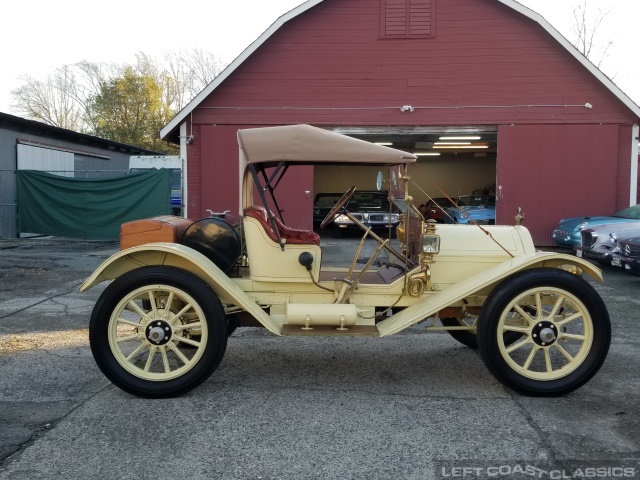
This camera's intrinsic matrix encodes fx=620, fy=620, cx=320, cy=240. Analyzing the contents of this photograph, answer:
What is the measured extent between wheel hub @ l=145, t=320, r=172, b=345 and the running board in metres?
0.85

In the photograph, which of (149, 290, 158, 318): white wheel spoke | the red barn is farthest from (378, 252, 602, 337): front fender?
the red barn

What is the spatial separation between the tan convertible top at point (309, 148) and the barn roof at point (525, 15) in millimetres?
10602

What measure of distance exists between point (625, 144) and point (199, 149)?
10479 mm

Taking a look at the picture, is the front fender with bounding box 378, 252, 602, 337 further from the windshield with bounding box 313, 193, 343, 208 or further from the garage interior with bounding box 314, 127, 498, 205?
the garage interior with bounding box 314, 127, 498, 205

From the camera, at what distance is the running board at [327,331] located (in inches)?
180

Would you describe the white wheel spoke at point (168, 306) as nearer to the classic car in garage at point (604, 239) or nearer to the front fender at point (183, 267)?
the front fender at point (183, 267)

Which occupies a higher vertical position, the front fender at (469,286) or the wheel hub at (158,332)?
the front fender at (469,286)

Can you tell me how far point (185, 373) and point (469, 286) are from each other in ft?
7.14

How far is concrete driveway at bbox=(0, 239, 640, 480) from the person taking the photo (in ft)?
11.3

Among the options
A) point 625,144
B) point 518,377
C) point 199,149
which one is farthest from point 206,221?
point 625,144

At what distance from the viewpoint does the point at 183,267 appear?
482cm

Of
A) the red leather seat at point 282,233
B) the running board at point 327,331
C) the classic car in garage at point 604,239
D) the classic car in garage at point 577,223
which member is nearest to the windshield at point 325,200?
the classic car in garage at point 577,223

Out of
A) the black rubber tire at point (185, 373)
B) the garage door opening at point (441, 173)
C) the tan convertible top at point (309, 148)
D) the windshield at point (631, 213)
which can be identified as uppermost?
the garage door opening at point (441, 173)

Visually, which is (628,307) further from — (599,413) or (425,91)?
(425,91)
